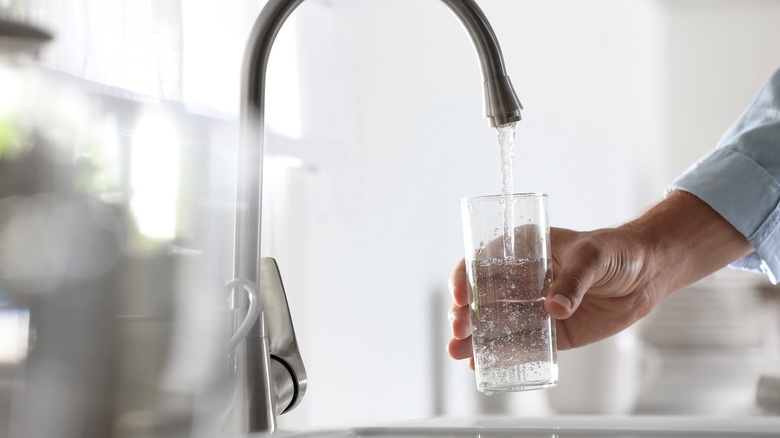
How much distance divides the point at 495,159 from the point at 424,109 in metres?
0.49

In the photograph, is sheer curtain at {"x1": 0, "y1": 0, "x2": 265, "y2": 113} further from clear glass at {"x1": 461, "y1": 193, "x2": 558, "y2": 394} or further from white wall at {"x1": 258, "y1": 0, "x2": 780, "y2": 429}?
white wall at {"x1": 258, "y1": 0, "x2": 780, "y2": 429}

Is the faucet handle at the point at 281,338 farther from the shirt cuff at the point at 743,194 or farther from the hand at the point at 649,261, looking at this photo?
the shirt cuff at the point at 743,194

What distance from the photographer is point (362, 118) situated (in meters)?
1.66

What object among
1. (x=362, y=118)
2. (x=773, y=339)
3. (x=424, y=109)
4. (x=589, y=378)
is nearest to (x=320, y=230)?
(x=362, y=118)

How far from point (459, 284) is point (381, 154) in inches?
38.1

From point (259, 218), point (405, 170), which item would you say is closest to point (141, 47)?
point (259, 218)

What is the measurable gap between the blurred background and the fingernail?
0.28 metres

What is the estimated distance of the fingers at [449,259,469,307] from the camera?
80 cm

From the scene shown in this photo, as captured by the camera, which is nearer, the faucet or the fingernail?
the faucet

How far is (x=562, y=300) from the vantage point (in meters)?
0.64

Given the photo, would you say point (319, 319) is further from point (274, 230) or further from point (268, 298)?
point (268, 298)

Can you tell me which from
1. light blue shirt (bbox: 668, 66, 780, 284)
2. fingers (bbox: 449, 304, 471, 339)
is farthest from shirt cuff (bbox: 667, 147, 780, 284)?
fingers (bbox: 449, 304, 471, 339)

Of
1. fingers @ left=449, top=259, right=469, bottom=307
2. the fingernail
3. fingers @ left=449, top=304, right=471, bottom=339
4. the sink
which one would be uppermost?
fingers @ left=449, top=259, right=469, bottom=307

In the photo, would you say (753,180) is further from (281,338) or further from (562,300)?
(281,338)
